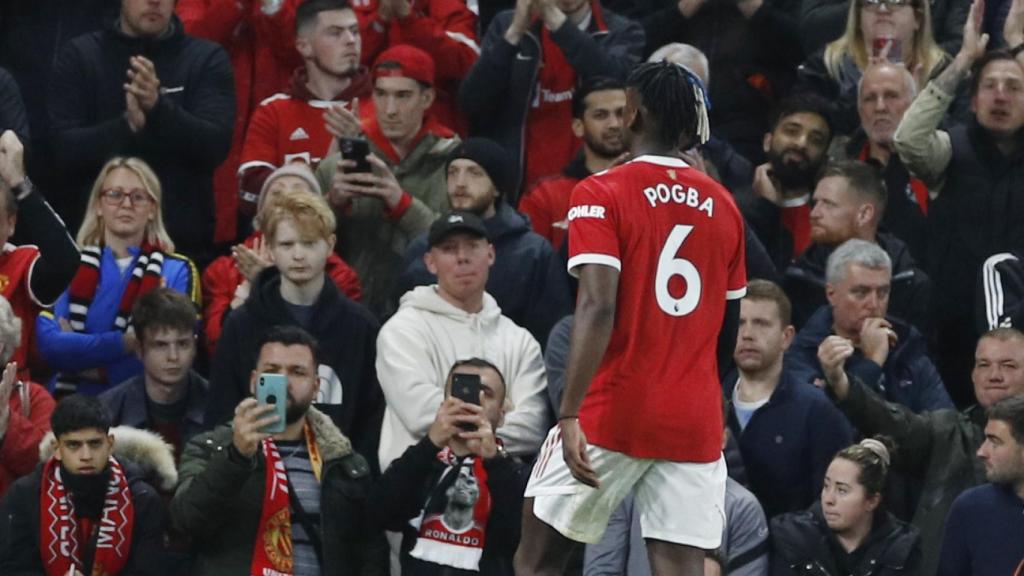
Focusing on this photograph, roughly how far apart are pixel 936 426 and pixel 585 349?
381 centimetres

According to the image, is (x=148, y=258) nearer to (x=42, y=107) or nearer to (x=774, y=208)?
(x=42, y=107)

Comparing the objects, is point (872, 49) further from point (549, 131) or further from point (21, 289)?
point (21, 289)

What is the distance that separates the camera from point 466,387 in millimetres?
10141

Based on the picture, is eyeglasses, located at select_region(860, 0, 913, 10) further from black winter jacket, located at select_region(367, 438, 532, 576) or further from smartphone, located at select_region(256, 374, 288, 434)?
smartphone, located at select_region(256, 374, 288, 434)

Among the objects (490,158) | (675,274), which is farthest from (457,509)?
(675,274)

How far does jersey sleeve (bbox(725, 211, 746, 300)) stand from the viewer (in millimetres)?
8250

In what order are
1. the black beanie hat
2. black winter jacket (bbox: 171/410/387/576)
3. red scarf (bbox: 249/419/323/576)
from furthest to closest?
the black beanie hat, red scarf (bbox: 249/419/323/576), black winter jacket (bbox: 171/410/387/576)

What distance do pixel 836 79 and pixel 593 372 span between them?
6.23m

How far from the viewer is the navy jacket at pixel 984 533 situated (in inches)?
407

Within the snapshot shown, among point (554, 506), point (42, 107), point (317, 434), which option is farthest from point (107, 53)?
point (554, 506)

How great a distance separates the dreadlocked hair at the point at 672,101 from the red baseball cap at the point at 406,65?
4.61m

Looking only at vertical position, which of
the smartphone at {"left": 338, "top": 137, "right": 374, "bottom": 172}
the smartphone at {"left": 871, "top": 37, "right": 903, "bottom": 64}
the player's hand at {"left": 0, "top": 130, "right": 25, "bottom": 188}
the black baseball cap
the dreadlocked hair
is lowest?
the black baseball cap

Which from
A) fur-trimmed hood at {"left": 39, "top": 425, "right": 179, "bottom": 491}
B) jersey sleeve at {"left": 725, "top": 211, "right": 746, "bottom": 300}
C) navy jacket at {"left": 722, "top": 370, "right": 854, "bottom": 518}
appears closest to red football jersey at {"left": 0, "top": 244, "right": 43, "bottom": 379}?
fur-trimmed hood at {"left": 39, "top": 425, "right": 179, "bottom": 491}

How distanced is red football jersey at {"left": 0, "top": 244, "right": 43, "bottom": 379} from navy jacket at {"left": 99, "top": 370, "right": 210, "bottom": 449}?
508mm
